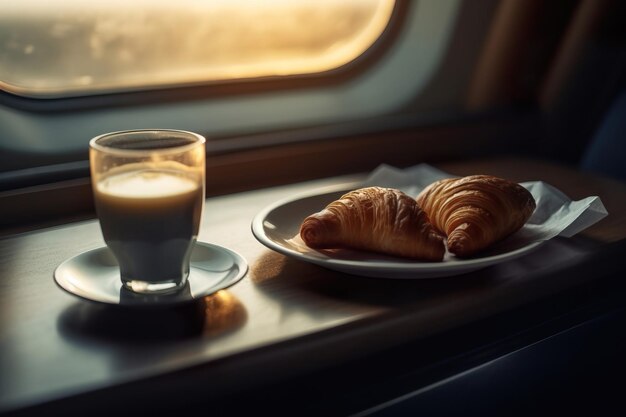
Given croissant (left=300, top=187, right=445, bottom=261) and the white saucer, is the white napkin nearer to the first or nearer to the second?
croissant (left=300, top=187, right=445, bottom=261)

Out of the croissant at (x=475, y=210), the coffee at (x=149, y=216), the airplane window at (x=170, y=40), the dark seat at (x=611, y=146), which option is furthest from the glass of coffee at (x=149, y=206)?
the dark seat at (x=611, y=146)

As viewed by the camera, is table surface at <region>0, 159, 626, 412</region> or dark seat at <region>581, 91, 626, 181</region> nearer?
table surface at <region>0, 159, 626, 412</region>

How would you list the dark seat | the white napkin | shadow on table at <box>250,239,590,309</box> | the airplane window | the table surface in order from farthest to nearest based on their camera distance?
the dark seat < the airplane window < the white napkin < shadow on table at <box>250,239,590,309</box> < the table surface

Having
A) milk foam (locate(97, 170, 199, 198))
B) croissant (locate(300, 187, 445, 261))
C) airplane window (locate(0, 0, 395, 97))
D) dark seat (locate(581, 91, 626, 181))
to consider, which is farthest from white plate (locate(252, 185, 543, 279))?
dark seat (locate(581, 91, 626, 181))

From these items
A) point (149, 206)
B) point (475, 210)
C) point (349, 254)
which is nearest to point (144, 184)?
point (149, 206)

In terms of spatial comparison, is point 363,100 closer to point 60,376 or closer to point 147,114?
point 147,114

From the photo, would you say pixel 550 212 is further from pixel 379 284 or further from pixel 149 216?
pixel 149 216
